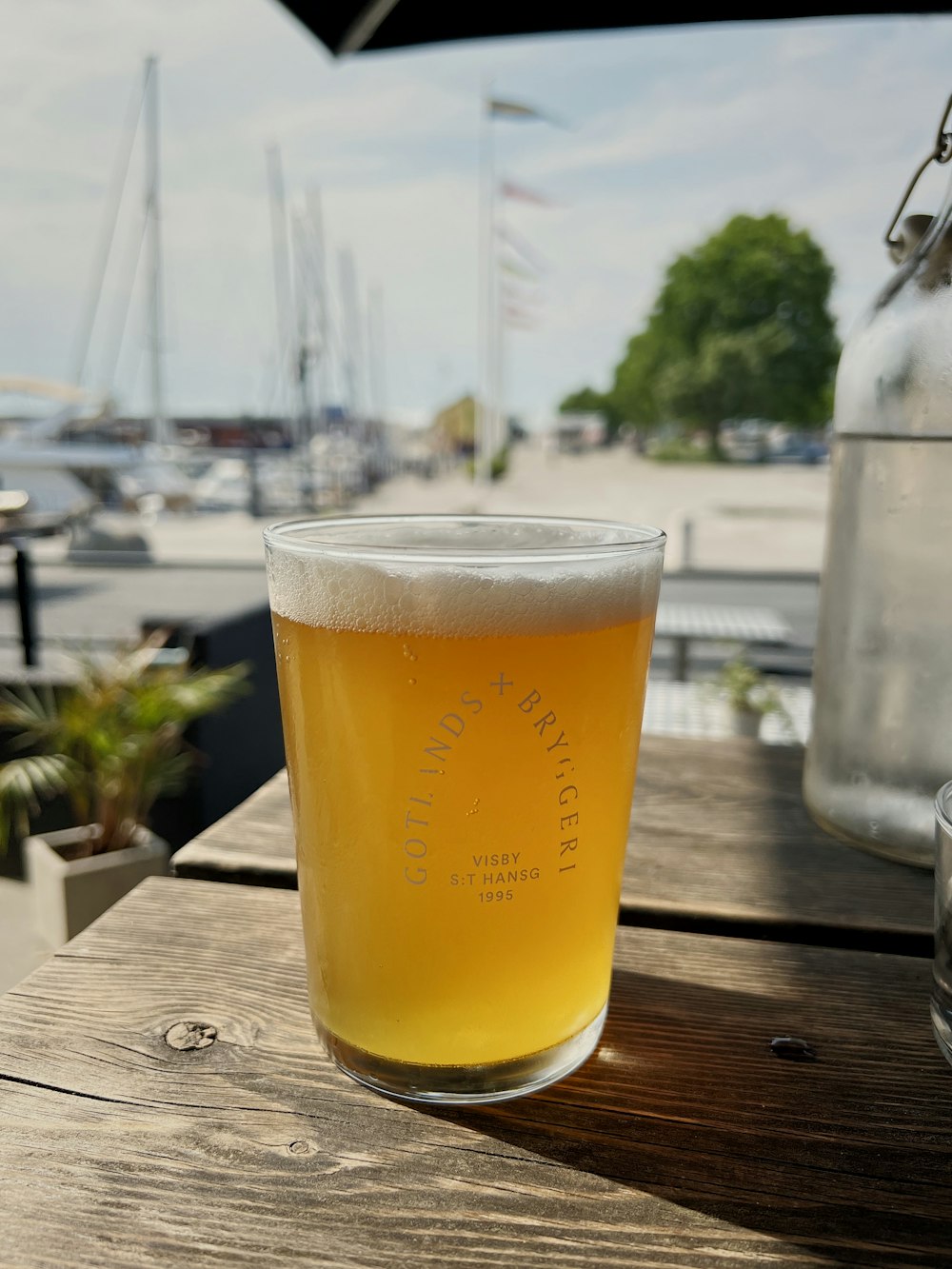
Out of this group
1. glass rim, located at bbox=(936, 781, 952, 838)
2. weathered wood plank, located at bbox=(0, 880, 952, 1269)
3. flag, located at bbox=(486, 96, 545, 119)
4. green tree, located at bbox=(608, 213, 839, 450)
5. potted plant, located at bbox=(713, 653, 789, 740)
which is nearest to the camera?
weathered wood plank, located at bbox=(0, 880, 952, 1269)

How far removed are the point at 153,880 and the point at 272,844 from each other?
0.09 meters

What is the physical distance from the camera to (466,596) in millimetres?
390

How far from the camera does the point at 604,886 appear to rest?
0.46 metres

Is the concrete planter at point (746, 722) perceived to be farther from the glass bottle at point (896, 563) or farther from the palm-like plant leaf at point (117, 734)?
the glass bottle at point (896, 563)

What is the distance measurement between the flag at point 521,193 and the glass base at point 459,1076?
1344 cm

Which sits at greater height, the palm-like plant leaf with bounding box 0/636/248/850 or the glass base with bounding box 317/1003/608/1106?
the glass base with bounding box 317/1003/608/1106

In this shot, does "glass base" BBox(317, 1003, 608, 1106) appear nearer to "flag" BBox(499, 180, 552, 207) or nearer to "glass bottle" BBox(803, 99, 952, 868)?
"glass bottle" BBox(803, 99, 952, 868)

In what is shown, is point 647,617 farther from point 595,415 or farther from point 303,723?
point 595,415

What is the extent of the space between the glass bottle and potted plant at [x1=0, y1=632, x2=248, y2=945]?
2.21m

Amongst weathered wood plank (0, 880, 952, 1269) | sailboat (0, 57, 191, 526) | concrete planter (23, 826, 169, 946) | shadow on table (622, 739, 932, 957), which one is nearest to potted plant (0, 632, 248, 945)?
concrete planter (23, 826, 169, 946)

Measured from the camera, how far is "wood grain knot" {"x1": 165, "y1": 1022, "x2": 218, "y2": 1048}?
487 mm

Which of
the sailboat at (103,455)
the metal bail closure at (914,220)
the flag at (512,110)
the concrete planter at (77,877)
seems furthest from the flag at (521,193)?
the metal bail closure at (914,220)

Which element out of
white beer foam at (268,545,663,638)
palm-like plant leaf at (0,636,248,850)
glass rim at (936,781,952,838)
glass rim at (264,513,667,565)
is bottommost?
palm-like plant leaf at (0,636,248,850)

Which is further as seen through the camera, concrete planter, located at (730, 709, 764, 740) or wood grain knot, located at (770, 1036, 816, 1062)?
concrete planter, located at (730, 709, 764, 740)
